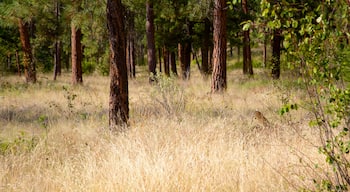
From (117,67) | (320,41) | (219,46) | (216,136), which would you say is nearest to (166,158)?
(216,136)

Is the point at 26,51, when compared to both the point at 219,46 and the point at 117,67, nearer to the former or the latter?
the point at 219,46

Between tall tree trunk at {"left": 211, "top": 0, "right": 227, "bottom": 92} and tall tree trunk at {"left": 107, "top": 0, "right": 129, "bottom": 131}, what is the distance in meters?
4.77

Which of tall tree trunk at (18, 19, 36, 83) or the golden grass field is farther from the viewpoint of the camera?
tall tree trunk at (18, 19, 36, 83)

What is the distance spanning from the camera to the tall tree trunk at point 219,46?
9.82 metres

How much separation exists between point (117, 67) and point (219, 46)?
5.03 m

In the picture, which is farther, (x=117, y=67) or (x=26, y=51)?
(x=26, y=51)

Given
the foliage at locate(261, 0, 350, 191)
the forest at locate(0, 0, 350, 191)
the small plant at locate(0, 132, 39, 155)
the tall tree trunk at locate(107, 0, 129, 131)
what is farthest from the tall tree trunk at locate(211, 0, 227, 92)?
the foliage at locate(261, 0, 350, 191)

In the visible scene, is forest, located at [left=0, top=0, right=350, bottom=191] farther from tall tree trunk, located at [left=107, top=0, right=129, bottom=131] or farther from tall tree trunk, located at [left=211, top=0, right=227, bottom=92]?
tall tree trunk, located at [left=211, top=0, right=227, bottom=92]

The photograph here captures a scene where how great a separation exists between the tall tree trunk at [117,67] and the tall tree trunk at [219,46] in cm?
477

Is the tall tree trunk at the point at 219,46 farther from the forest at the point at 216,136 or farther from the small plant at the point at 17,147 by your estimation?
the small plant at the point at 17,147

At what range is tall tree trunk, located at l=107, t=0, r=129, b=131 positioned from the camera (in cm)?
545

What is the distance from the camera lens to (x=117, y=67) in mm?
5574

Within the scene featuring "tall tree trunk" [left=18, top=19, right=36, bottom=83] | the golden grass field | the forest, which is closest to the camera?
the forest

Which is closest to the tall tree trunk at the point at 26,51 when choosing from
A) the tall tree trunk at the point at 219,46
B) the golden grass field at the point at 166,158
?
the tall tree trunk at the point at 219,46
